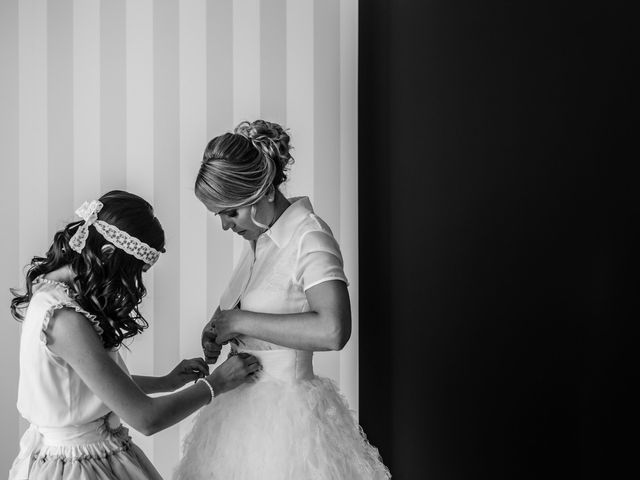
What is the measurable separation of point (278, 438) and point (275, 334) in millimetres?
259

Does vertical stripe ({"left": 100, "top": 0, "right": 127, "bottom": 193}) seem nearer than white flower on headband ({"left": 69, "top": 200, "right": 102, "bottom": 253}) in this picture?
No

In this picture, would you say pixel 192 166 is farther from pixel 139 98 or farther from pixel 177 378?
pixel 177 378

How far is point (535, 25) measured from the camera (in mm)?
1234

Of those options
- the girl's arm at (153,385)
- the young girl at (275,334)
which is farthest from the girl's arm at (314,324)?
the girl's arm at (153,385)

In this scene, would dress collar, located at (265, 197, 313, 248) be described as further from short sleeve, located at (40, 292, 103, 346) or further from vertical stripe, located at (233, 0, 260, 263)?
vertical stripe, located at (233, 0, 260, 263)

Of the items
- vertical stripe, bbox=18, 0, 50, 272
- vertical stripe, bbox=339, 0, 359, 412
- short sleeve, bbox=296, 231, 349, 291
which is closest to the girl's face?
short sleeve, bbox=296, 231, 349, 291

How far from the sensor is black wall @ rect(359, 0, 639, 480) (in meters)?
1.00

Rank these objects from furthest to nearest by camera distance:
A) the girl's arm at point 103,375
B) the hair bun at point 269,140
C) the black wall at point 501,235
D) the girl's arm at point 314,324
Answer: the hair bun at point 269,140 → the girl's arm at point 314,324 → the girl's arm at point 103,375 → the black wall at point 501,235

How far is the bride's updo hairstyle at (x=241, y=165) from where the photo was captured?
62.7 inches

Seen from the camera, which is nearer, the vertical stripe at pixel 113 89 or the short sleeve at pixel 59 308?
the short sleeve at pixel 59 308

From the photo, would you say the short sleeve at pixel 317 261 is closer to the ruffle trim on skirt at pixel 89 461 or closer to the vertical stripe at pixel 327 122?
the ruffle trim on skirt at pixel 89 461

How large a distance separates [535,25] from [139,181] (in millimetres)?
1926

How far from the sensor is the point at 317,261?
1.58 meters

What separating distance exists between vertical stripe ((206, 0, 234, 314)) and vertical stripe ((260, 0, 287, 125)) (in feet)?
0.46
